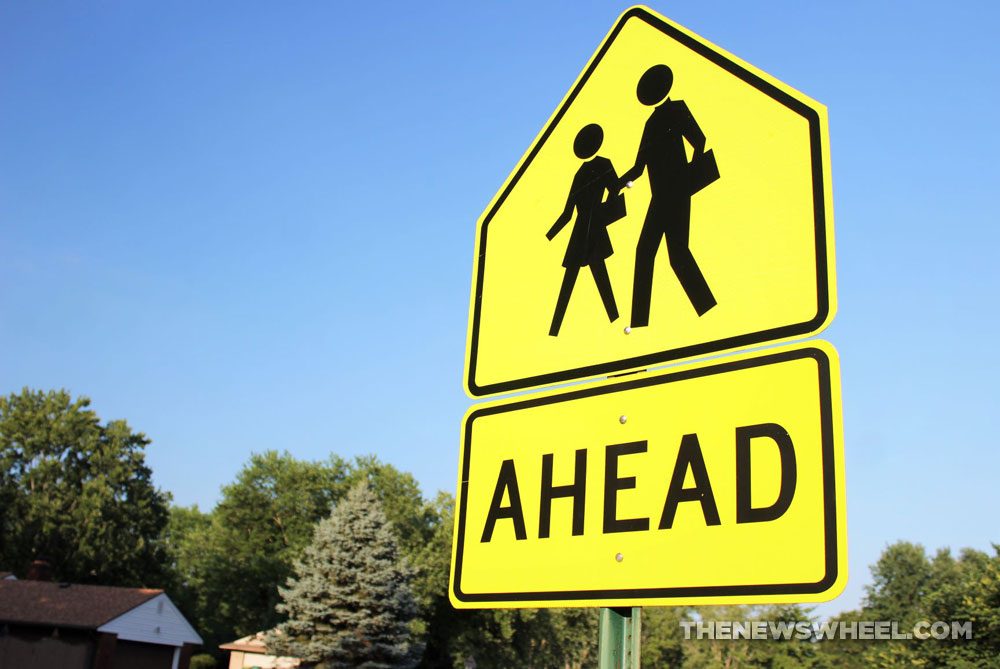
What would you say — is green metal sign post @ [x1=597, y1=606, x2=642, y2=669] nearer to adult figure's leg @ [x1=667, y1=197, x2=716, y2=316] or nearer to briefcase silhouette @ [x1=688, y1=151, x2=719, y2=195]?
adult figure's leg @ [x1=667, y1=197, x2=716, y2=316]

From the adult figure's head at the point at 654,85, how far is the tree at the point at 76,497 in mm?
61307

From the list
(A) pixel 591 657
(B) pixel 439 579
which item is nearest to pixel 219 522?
(B) pixel 439 579

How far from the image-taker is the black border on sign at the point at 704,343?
1.92m

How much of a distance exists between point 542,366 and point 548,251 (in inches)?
15.0

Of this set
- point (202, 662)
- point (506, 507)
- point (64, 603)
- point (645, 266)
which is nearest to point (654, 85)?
point (645, 266)

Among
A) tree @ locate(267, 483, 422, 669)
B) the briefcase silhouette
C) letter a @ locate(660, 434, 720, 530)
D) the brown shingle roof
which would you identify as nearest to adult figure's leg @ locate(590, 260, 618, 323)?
the briefcase silhouette

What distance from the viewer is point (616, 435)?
7.13ft

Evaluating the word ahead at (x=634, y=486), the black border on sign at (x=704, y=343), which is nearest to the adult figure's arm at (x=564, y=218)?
the black border on sign at (x=704, y=343)

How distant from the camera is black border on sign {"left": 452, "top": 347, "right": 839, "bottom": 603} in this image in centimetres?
171

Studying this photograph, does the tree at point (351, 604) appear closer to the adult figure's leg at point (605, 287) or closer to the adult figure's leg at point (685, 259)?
the adult figure's leg at point (605, 287)

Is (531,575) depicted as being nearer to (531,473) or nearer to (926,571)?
(531,473)

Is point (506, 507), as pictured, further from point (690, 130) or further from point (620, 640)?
point (690, 130)

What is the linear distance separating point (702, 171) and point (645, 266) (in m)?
0.29

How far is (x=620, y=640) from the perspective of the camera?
2051 millimetres
